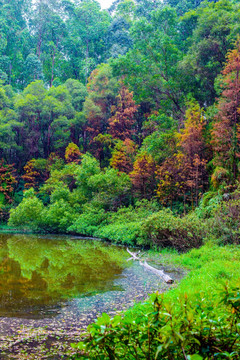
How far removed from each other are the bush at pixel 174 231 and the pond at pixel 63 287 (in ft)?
4.64

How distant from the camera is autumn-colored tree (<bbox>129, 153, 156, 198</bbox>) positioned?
18.5m

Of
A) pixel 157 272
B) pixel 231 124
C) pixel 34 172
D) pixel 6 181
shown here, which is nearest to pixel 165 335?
pixel 157 272

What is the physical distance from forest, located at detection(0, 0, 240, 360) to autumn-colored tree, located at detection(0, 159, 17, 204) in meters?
0.10

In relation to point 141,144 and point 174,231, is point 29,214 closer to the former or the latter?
point 141,144

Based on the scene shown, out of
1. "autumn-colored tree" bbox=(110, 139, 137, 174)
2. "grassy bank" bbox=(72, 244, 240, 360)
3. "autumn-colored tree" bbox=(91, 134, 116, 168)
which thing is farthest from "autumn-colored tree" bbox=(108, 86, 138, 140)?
"grassy bank" bbox=(72, 244, 240, 360)

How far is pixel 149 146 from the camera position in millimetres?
18734

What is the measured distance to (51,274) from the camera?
925cm

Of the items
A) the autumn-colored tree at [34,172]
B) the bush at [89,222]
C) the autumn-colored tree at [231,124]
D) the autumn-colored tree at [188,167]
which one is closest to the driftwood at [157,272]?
the autumn-colored tree at [188,167]

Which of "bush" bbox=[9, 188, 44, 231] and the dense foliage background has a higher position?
the dense foliage background

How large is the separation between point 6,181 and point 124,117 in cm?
1161

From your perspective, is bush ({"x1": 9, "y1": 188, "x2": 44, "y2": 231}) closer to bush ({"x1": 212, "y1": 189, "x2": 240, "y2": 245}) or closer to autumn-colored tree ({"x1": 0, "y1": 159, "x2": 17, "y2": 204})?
autumn-colored tree ({"x1": 0, "y1": 159, "x2": 17, "y2": 204})

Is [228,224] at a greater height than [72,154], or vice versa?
[72,154]

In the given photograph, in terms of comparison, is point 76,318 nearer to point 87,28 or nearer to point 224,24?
point 224,24

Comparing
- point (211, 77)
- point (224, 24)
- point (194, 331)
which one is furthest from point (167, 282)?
point (224, 24)
